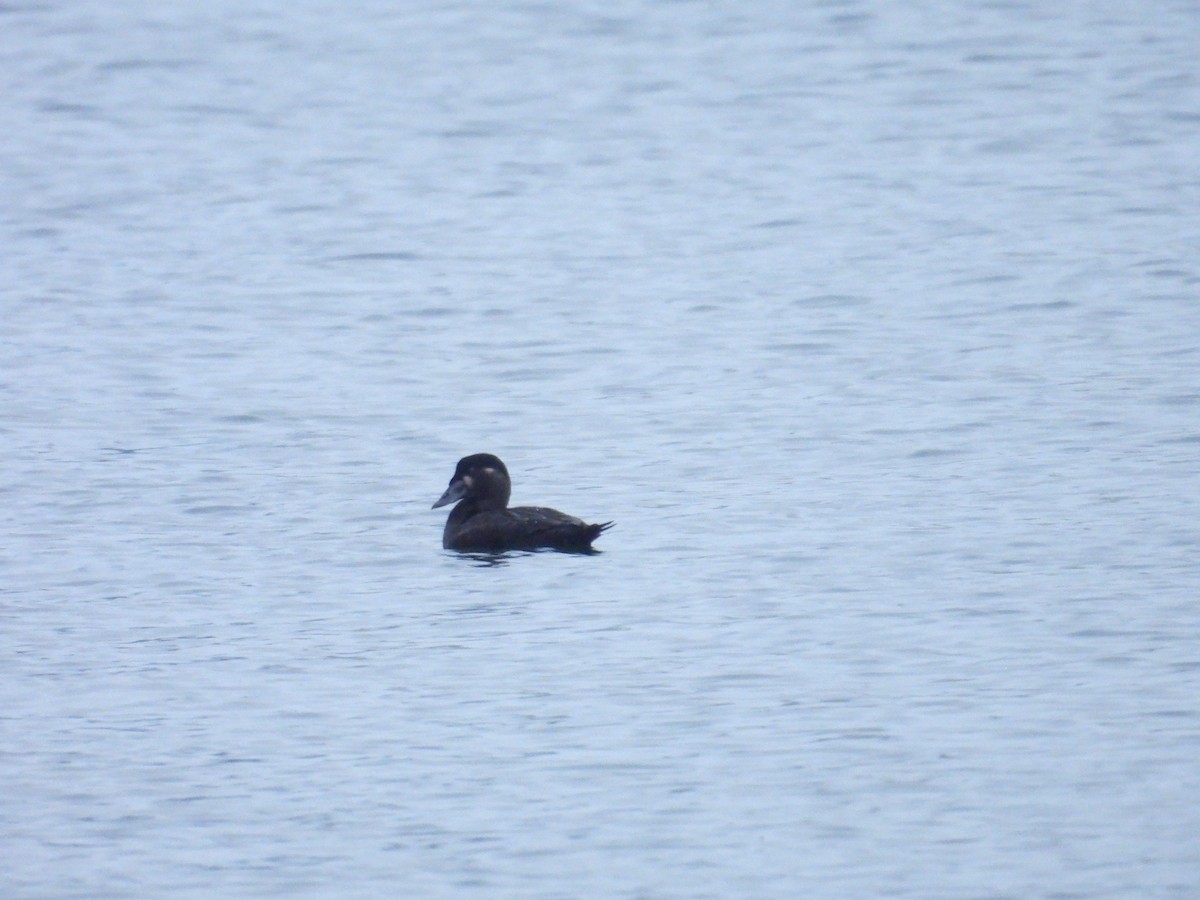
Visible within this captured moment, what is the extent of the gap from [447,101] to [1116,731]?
76.5 ft

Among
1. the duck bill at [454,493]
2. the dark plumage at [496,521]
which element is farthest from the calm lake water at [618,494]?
the duck bill at [454,493]

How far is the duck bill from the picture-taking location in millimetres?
11695

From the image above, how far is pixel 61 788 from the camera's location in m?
7.94

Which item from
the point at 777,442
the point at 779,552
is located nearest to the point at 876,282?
the point at 777,442


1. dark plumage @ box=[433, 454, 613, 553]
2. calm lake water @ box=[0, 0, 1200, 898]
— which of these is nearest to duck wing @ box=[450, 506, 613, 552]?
dark plumage @ box=[433, 454, 613, 553]

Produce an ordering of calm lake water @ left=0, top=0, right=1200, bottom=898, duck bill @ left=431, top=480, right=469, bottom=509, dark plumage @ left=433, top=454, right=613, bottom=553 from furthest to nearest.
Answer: duck bill @ left=431, top=480, right=469, bottom=509 < dark plumage @ left=433, top=454, right=613, bottom=553 < calm lake water @ left=0, top=0, right=1200, bottom=898

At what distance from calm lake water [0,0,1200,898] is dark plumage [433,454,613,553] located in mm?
159

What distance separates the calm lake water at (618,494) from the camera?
7.51m

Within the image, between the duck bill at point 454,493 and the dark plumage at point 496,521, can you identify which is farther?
the duck bill at point 454,493

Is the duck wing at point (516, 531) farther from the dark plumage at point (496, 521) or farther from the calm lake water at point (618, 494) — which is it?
the calm lake water at point (618, 494)

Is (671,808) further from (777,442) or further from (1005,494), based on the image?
(777,442)

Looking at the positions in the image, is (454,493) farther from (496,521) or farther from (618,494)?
(618,494)

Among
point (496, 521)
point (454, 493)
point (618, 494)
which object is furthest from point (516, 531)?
point (618, 494)

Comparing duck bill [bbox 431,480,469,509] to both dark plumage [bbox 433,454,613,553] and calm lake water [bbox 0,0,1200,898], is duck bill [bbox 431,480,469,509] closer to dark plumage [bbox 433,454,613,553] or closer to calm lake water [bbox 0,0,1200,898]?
dark plumage [bbox 433,454,613,553]
